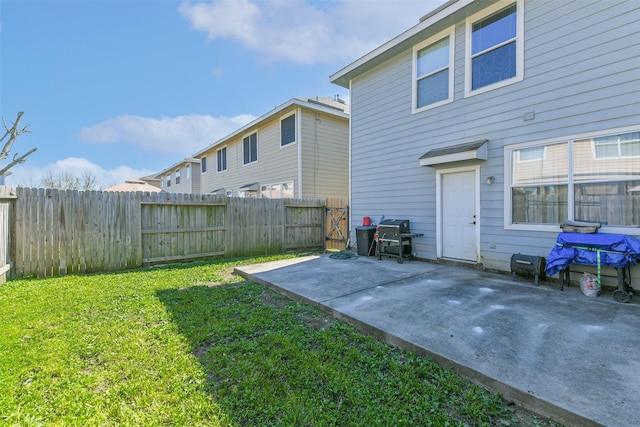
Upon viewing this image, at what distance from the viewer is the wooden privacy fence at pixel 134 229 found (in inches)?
214

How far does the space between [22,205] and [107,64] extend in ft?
29.1

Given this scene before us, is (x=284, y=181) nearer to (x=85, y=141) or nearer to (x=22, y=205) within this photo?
(x=22, y=205)

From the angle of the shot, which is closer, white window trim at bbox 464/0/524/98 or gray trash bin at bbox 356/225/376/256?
white window trim at bbox 464/0/524/98

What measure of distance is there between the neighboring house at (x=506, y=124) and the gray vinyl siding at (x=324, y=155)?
3.57 m

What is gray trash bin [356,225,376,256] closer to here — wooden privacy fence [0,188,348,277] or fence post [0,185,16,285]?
wooden privacy fence [0,188,348,277]

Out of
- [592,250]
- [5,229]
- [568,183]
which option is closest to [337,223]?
[568,183]

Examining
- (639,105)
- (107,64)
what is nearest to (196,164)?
(107,64)

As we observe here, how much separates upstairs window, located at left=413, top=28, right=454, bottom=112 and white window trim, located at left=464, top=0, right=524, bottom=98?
334 mm

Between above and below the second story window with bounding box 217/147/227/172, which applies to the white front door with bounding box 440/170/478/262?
below

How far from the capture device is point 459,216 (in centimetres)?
608

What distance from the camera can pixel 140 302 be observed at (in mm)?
4031

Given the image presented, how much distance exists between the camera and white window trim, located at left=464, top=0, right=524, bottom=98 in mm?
5075

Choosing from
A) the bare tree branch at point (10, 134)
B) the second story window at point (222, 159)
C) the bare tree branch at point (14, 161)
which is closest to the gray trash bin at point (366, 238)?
the second story window at point (222, 159)

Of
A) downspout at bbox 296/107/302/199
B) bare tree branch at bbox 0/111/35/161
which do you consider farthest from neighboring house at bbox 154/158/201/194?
downspout at bbox 296/107/302/199
